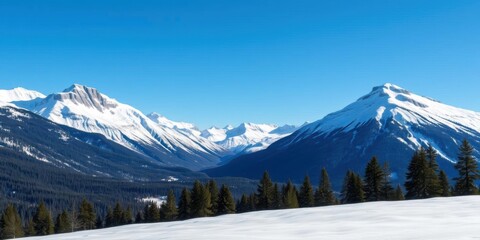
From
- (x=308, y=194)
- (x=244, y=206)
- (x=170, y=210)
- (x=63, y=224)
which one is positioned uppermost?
(x=308, y=194)

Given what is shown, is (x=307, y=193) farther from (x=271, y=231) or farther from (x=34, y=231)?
(x=271, y=231)

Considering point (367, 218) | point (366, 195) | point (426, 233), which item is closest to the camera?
point (426, 233)

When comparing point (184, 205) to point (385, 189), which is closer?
point (385, 189)

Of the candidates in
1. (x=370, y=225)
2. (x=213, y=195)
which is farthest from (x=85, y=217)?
(x=370, y=225)

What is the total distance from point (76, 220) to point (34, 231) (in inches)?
295

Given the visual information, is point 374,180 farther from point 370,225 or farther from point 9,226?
point 9,226

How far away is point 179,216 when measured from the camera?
71.0 m

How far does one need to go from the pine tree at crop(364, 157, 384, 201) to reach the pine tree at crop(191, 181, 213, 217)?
23739 mm

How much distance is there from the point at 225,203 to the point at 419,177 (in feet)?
96.3

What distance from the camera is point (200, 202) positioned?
66.4 metres

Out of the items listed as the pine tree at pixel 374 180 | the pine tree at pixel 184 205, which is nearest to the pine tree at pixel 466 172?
the pine tree at pixel 374 180

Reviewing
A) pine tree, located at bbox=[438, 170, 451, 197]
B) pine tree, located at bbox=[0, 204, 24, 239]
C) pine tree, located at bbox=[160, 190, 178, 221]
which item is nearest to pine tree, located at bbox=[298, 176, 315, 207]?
pine tree, located at bbox=[438, 170, 451, 197]

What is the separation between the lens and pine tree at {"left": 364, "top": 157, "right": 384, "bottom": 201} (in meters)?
62.6

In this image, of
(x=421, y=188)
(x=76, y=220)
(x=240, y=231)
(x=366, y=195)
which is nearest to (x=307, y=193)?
(x=366, y=195)
